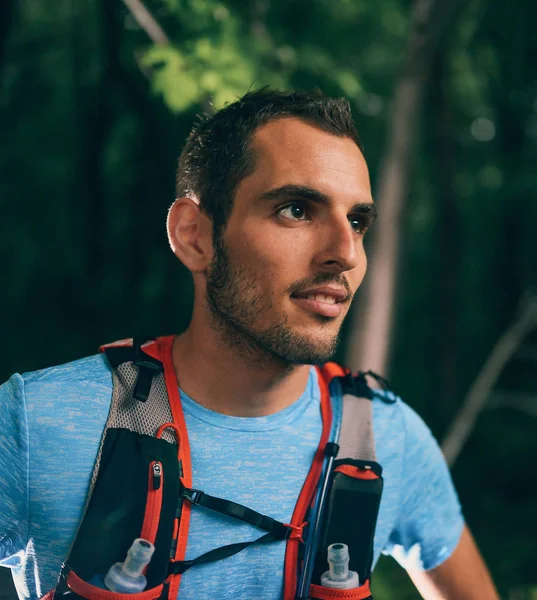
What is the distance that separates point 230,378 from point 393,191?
2.63 meters

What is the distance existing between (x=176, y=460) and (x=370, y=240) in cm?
276

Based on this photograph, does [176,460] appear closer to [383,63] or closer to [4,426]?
[4,426]

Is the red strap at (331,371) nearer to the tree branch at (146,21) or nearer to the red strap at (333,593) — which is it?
the red strap at (333,593)

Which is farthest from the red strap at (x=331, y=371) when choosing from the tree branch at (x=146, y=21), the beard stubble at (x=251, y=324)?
the tree branch at (x=146, y=21)

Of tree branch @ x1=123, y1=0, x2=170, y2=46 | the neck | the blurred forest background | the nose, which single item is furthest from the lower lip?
tree branch @ x1=123, y1=0, x2=170, y2=46

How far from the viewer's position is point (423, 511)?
2471 mm

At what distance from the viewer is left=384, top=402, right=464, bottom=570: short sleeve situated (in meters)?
2.46

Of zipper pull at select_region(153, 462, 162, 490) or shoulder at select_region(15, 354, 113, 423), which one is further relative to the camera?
shoulder at select_region(15, 354, 113, 423)

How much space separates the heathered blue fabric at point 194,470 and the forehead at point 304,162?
0.80 meters

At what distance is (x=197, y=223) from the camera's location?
7.57ft

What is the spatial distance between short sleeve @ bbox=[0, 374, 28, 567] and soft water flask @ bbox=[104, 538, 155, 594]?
36 centimetres

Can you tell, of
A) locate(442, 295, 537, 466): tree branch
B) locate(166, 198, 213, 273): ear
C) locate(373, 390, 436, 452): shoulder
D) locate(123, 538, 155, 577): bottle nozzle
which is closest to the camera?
locate(123, 538, 155, 577): bottle nozzle

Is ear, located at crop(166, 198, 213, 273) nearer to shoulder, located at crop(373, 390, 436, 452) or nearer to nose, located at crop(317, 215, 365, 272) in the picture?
nose, located at crop(317, 215, 365, 272)

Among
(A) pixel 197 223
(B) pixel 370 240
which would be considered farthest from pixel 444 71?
(A) pixel 197 223
